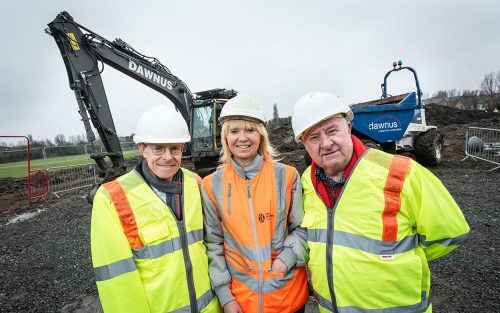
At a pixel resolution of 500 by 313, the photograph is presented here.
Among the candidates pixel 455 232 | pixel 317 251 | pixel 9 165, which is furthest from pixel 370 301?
pixel 9 165

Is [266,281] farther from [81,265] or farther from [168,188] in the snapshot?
[81,265]

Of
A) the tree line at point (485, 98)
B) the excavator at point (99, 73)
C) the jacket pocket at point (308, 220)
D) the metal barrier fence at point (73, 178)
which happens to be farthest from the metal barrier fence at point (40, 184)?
the tree line at point (485, 98)

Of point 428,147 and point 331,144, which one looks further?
point 428,147

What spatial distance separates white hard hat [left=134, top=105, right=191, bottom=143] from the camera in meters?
1.87

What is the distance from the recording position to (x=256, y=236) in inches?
70.9

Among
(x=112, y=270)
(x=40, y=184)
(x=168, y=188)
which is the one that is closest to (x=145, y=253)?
(x=112, y=270)

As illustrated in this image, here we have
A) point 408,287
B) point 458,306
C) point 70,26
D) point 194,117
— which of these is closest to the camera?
point 408,287

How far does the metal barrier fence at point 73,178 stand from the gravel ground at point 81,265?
5.38 m

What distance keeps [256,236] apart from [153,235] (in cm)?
63

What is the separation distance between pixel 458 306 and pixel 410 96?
6664 millimetres

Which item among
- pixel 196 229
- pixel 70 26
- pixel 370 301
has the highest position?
pixel 70 26

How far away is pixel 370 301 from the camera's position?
1543 mm

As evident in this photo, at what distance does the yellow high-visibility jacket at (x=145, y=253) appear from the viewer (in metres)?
1.54

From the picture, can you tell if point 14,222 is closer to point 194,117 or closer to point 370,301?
point 194,117
